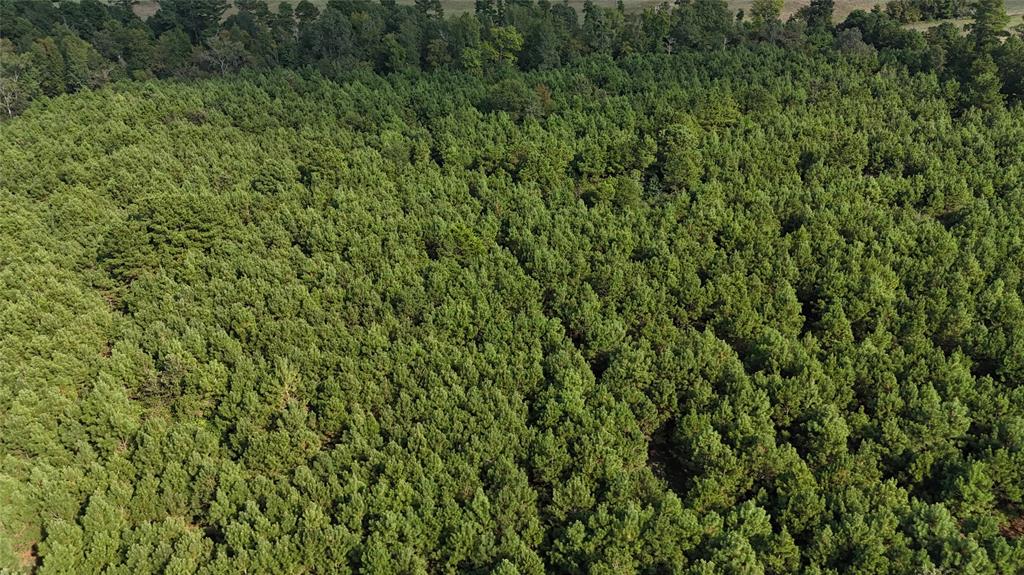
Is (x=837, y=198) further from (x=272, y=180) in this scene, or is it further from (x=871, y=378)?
(x=272, y=180)

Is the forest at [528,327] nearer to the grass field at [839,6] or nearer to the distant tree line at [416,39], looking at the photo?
the distant tree line at [416,39]

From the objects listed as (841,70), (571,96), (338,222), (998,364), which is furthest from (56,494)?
(841,70)

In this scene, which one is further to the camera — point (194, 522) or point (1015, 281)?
point (1015, 281)

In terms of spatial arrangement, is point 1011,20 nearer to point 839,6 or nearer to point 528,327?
point 839,6

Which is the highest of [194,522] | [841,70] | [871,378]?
[841,70]

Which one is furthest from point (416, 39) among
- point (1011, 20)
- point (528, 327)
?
point (1011, 20)

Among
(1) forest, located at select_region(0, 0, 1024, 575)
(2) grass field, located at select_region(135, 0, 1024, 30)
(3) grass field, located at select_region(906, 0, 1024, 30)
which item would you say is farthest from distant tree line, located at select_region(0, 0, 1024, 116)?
(1) forest, located at select_region(0, 0, 1024, 575)

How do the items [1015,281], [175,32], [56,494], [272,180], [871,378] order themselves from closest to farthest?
1. [56,494]
2. [871,378]
3. [1015,281]
4. [272,180]
5. [175,32]

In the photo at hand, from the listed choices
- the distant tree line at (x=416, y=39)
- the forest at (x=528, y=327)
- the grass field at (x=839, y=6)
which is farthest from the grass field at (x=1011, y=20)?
the forest at (x=528, y=327)
